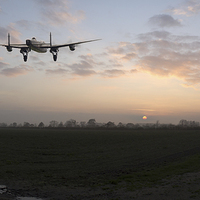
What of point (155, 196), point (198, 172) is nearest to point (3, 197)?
point (155, 196)

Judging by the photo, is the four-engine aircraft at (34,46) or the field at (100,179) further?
the four-engine aircraft at (34,46)

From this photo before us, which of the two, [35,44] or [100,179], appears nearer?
[100,179]

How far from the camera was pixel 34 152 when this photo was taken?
40.3 metres

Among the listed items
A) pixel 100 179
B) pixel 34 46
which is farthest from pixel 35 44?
pixel 100 179

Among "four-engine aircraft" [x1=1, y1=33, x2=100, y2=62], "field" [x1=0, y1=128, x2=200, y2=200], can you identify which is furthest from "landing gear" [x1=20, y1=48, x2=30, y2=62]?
"field" [x1=0, y1=128, x2=200, y2=200]

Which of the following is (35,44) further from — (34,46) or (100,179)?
(100,179)

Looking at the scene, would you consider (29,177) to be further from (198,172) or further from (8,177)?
(198,172)

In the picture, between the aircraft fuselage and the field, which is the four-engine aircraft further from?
the field

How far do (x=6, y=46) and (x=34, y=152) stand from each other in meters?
18.8

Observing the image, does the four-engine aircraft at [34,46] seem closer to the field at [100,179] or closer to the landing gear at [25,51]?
the landing gear at [25,51]

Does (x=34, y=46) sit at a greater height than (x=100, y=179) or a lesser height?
greater

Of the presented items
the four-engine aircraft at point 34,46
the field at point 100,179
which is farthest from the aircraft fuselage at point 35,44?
the field at point 100,179

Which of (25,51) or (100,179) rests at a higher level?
(25,51)

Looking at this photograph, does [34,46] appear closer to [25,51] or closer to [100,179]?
[25,51]
